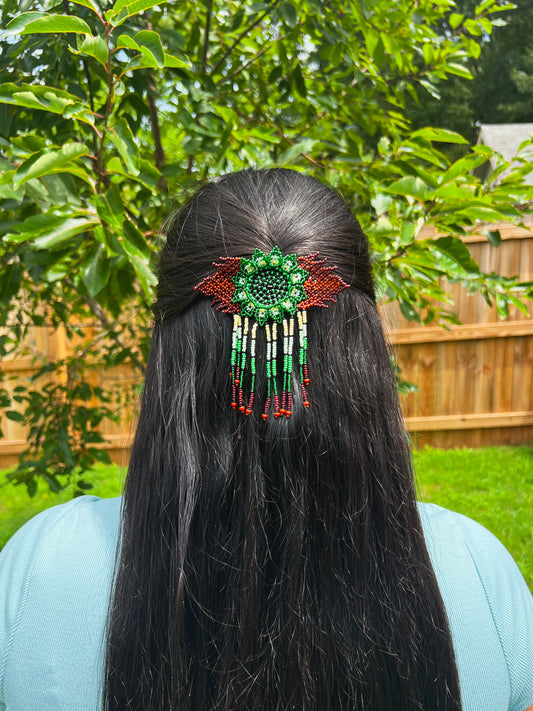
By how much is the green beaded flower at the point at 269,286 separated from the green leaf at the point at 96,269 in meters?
0.57

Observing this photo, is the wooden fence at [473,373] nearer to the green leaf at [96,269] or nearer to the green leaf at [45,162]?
the green leaf at [96,269]

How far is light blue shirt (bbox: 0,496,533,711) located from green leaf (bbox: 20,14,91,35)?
759 millimetres

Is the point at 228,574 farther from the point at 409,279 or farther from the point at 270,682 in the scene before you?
the point at 409,279

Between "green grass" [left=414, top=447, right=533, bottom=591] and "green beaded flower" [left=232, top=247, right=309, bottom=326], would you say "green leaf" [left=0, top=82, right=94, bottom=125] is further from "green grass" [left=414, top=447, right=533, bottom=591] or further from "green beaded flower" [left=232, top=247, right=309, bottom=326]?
"green grass" [left=414, top=447, right=533, bottom=591]

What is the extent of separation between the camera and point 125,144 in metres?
1.06

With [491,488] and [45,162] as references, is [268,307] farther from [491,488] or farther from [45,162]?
[491,488]

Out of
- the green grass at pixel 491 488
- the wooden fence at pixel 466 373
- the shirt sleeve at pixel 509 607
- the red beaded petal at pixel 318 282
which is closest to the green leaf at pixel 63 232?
the red beaded petal at pixel 318 282

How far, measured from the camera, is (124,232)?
3.70 ft

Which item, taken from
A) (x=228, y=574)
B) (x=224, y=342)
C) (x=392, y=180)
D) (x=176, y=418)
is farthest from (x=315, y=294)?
(x=392, y=180)

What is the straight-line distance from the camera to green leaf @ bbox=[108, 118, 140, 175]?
1037mm

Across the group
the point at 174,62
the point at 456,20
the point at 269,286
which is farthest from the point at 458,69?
the point at 269,286

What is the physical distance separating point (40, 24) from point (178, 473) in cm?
73

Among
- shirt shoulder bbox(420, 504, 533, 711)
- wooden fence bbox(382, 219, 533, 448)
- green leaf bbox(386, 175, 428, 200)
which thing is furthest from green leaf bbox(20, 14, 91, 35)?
wooden fence bbox(382, 219, 533, 448)

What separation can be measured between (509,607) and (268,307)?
581 mm
